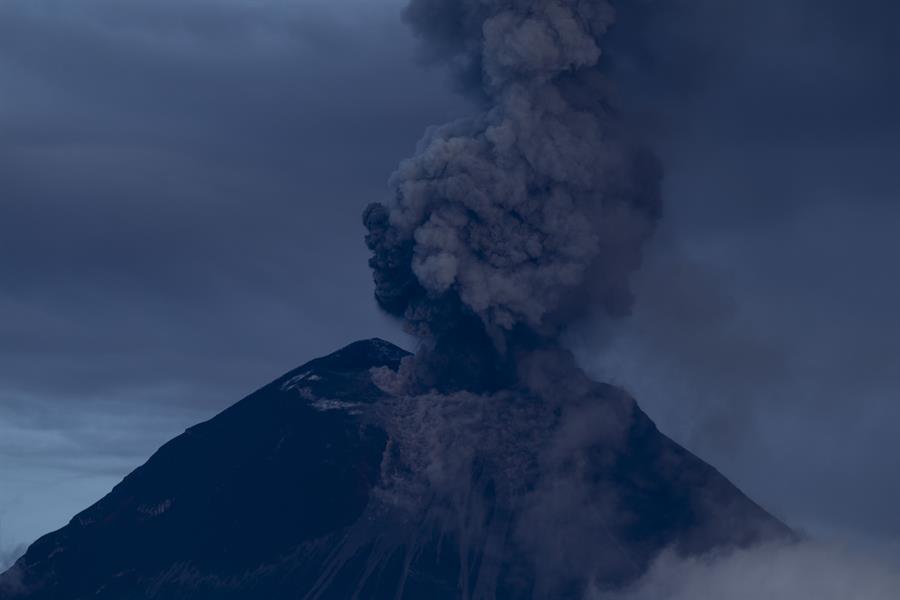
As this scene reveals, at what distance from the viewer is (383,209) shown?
91.9 meters

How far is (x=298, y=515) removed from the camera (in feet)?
328

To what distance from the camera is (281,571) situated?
320 feet

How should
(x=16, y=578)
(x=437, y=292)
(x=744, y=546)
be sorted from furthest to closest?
(x=16, y=578), (x=744, y=546), (x=437, y=292)

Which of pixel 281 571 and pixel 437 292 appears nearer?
pixel 437 292

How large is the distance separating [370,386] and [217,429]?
11.1m

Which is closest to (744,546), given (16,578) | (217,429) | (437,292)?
(437,292)

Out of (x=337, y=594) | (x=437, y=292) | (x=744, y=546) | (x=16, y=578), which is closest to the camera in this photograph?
(x=437, y=292)

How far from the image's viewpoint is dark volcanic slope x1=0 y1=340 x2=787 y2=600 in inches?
3782

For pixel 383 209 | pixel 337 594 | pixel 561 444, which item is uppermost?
pixel 383 209

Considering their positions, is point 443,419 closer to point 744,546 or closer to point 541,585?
point 541,585

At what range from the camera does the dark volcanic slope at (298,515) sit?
96.1 m

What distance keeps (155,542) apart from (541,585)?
2378cm

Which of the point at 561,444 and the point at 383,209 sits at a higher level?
the point at 383,209

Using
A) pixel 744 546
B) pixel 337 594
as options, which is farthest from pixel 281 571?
pixel 744 546
